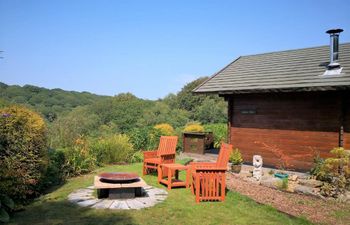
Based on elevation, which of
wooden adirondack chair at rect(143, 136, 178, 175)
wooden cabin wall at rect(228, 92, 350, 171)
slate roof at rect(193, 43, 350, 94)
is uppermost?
slate roof at rect(193, 43, 350, 94)

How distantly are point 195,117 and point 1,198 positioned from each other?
2911 cm

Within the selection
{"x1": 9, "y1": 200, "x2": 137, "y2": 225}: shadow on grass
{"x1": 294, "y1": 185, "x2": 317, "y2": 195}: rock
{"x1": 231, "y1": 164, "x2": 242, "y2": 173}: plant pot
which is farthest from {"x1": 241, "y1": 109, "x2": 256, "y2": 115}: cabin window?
{"x1": 9, "y1": 200, "x2": 137, "y2": 225}: shadow on grass

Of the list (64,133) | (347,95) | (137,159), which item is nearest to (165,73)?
(137,159)

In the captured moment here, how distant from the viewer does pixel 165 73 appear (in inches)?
1096

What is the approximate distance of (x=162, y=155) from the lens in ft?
28.8

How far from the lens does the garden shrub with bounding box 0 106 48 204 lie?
575 centimetres

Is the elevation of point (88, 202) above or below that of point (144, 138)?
below

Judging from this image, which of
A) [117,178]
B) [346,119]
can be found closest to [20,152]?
[117,178]

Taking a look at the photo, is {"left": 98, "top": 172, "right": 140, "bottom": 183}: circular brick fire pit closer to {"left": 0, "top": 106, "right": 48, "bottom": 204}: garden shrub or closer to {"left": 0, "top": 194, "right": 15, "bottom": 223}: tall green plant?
{"left": 0, "top": 106, "right": 48, "bottom": 204}: garden shrub

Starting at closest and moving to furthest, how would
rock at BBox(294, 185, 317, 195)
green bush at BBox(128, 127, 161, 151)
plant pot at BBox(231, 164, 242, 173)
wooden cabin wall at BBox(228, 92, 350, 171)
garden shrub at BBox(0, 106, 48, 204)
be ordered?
garden shrub at BBox(0, 106, 48, 204) → rock at BBox(294, 185, 317, 195) → wooden cabin wall at BBox(228, 92, 350, 171) → plant pot at BBox(231, 164, 242, 173) → green bush at BBox(128, 127, 161, 151)

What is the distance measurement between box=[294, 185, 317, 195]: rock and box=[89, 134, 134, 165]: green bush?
20.9ft

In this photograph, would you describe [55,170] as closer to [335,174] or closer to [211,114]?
[335,174]

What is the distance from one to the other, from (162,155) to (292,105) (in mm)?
4733

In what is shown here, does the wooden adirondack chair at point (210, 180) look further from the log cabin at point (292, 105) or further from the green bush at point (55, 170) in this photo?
the log cabin at point (292, 105)
